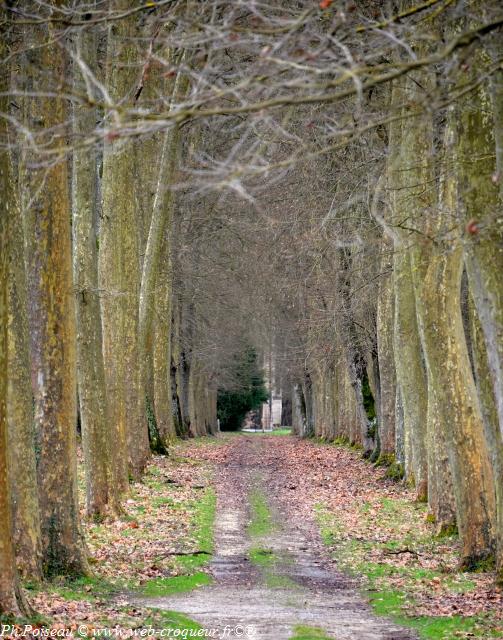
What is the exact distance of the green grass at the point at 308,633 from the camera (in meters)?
9.13

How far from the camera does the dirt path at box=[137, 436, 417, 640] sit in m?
9.68

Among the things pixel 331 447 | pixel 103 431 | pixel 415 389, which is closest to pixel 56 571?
pixel 103 431

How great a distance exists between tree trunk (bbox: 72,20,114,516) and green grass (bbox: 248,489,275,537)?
97.4 inches

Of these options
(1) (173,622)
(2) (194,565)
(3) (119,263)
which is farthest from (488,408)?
(3) (119,263)

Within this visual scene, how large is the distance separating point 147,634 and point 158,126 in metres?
5.17

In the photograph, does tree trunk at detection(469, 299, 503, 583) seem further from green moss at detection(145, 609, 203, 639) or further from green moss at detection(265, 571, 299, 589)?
green moss at detection(145, 609, 203, 639)

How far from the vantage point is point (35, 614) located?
28.3 ft

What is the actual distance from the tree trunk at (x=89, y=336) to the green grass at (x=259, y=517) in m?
2.48

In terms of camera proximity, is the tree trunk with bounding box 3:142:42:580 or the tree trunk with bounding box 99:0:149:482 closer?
the tree trunk with bounding box 3:142:42:580

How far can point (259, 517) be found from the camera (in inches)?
722

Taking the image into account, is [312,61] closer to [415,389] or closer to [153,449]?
[415,389]

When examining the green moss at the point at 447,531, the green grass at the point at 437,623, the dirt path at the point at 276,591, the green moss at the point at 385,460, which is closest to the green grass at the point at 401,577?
the green grass at the point at 437,623

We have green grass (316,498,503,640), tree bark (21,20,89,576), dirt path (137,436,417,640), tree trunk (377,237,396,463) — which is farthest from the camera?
tree trunk (377,237,396,463)

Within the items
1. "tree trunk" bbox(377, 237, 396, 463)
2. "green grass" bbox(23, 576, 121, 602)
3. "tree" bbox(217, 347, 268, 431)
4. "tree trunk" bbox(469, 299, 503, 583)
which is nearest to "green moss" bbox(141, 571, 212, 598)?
"green grass" bbox(23, 576, 121, 602)
